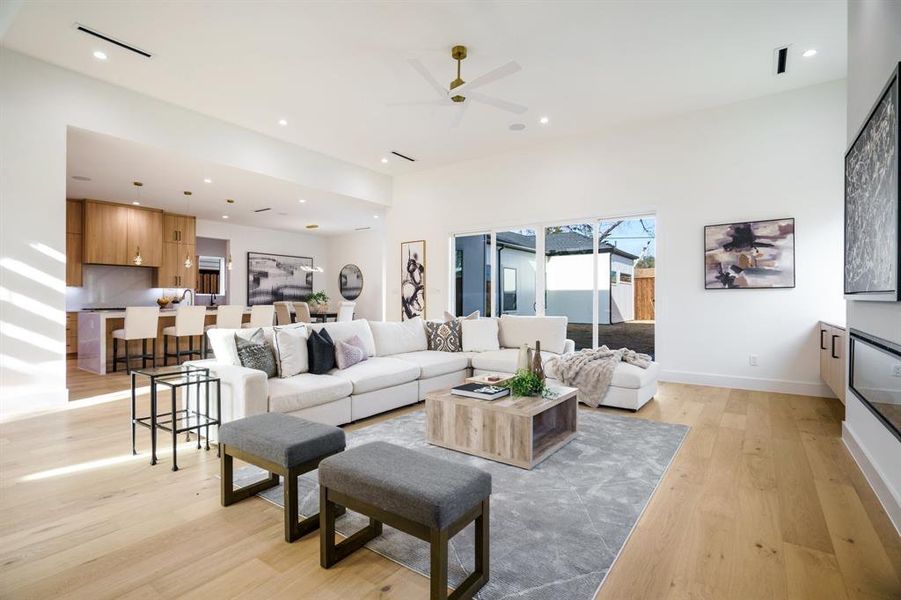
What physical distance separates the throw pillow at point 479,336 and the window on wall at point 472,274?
5.87 ft

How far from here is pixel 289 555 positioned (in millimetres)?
1819

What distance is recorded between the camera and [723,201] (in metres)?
5.02

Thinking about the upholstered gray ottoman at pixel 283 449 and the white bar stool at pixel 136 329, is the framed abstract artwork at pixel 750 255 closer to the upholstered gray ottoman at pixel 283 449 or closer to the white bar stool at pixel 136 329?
the upholstered gray ottoman at pixel 283 449

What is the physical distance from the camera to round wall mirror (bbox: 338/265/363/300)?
11469 millimetres

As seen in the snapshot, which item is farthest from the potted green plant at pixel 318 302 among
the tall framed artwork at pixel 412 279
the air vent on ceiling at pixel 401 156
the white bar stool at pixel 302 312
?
the air vent on ceiling at pixel 401 156

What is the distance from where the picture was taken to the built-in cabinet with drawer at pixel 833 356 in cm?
358

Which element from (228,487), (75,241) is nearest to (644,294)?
(228,487)

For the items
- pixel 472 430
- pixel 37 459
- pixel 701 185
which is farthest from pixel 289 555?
pixel 701 185

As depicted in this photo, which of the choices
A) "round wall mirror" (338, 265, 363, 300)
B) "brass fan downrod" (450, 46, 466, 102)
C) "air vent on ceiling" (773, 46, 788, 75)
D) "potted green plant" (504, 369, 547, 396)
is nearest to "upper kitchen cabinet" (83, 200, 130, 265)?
"round wall mirror" (338, 265, 363, 300)

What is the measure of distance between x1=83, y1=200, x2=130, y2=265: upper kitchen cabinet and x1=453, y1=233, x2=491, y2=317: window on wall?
6060 millimetres

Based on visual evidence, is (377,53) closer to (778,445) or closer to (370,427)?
(370,427)

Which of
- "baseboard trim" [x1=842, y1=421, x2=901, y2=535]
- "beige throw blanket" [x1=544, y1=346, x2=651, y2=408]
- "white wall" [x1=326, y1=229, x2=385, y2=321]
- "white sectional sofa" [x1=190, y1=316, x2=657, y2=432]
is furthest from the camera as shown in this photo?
"white wall" [x1=326, y1=229, x2=385, y2=321]

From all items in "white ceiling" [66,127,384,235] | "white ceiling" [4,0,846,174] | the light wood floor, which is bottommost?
the light wood floor

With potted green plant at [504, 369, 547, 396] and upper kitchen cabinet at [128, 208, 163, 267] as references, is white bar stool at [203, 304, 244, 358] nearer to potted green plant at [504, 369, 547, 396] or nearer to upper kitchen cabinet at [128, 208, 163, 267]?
upper kitchen cabinet at [128, 208, 163, 267]
